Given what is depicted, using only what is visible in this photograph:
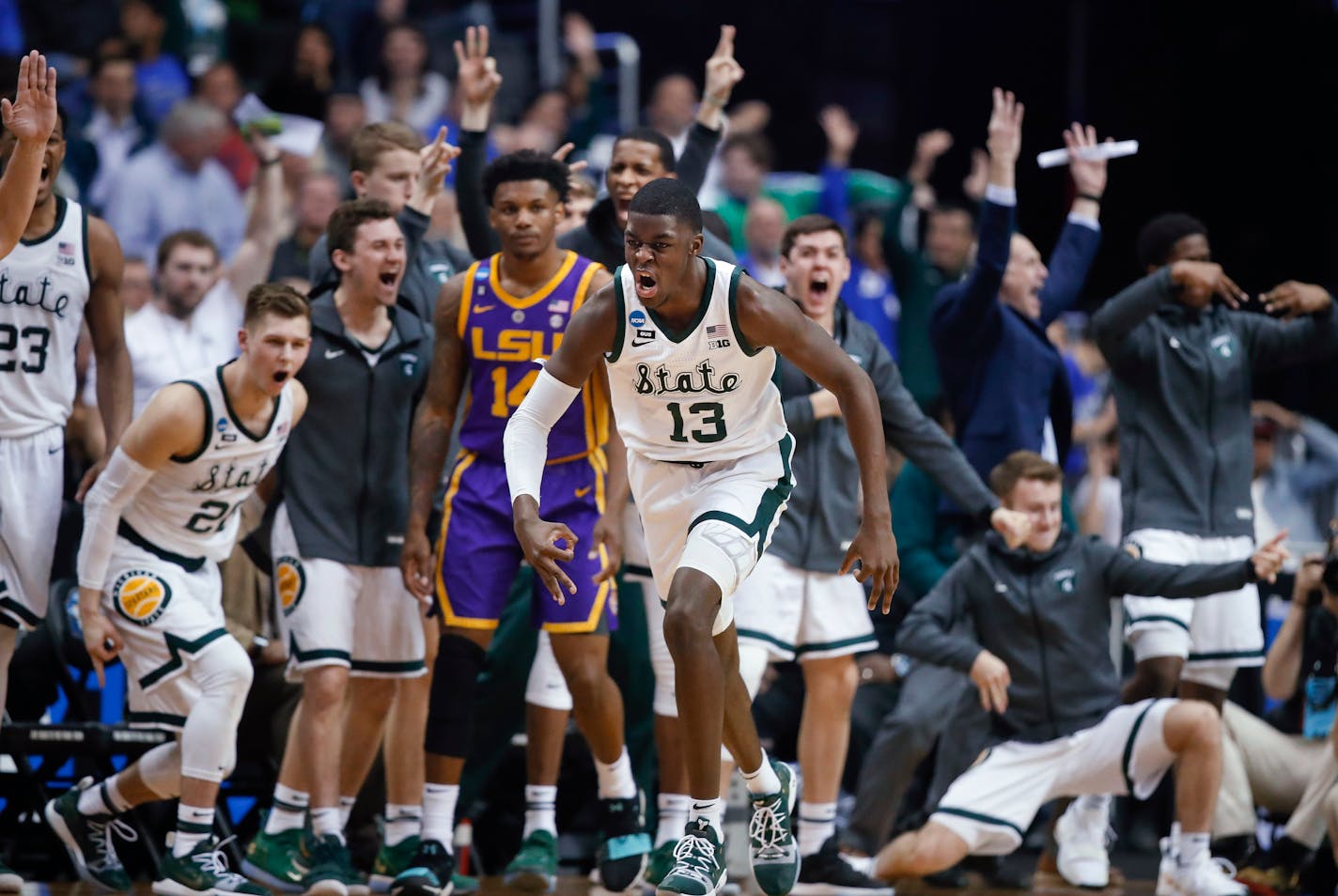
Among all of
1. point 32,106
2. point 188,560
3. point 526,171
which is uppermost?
point 32,106

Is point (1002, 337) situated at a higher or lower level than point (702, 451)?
higher

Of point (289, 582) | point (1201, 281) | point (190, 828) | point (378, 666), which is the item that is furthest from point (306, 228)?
point (1201, 281)

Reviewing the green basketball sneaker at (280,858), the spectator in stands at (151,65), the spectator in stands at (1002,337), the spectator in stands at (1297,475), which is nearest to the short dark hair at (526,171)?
the spectator in stands at (1002,337)

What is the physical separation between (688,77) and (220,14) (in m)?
3.64

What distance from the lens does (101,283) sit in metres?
6.94

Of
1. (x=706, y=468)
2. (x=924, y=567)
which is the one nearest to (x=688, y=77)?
(x=924, y=567)

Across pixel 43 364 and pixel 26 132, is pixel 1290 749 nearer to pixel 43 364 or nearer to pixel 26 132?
pixel 43 364

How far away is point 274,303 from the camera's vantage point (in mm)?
6500

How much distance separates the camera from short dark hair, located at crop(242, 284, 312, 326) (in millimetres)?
6496

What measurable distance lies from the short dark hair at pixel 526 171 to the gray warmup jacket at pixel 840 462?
1.19m

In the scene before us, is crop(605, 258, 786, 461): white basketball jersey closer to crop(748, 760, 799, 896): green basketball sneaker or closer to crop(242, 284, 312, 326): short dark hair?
crop(748, 760, 799, 896): green basketball sneaker

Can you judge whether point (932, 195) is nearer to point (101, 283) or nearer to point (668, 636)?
point (101, 283)

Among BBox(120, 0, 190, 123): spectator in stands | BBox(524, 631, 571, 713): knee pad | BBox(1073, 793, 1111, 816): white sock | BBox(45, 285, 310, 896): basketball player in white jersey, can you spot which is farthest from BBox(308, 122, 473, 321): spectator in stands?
BBox(120, 0, 190, 123): spectator in stands

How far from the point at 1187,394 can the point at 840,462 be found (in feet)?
5.35
